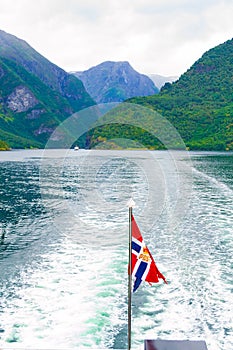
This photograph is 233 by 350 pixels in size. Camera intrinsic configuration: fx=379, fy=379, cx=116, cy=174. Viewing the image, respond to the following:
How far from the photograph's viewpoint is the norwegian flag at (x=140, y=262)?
29.4ft

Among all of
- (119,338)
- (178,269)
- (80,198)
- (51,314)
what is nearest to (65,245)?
(178,269)

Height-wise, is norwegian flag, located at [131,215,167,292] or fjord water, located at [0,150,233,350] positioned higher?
norwegian flag, located at [131,215,167,292]

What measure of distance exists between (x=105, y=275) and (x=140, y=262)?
9.68 metres

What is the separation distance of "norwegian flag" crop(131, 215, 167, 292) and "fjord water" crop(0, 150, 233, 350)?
13.8 feet

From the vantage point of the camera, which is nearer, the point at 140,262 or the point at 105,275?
the point at 140,262

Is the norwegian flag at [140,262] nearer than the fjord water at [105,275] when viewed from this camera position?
Yes

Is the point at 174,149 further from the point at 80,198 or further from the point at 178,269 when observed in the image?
the point at 178,269

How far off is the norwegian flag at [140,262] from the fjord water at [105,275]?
4.21m

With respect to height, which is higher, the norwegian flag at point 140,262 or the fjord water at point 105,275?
the norwegian flag at point 140,262

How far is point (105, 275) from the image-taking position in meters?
18.2

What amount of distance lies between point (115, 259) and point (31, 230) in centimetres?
894

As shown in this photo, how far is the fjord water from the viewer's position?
42.3ft

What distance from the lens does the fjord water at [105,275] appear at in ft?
42.3

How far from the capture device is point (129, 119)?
191 meters
